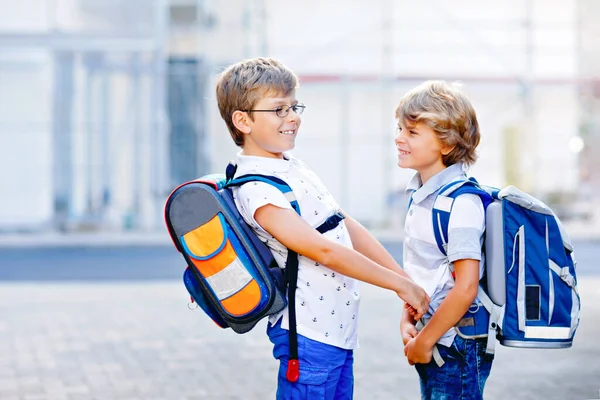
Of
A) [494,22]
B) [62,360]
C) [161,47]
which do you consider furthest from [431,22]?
[62,360]

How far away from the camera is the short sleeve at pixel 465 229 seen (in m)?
2.79

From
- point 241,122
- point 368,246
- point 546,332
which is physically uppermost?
point 241,122

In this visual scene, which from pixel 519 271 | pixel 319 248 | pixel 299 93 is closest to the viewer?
pixel 319 248

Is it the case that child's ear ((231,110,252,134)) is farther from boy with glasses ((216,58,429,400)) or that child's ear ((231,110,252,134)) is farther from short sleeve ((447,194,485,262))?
short sleeve ((447,194,485,262))

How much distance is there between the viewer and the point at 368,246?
10.1 ft

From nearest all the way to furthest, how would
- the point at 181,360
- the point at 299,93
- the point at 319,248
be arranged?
the point at 319,248, the point at 181,360, the point at 299,93

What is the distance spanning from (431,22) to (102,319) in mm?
12571

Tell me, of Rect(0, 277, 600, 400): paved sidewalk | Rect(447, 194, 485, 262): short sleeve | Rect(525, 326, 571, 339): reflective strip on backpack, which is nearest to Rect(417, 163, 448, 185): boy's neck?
Rect(447, 194, 485, 262): short sleeve

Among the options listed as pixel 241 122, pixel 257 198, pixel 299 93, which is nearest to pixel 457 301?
pixel 257 198

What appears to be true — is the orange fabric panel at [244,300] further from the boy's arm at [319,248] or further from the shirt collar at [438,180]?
the shirt collar at [438,180]

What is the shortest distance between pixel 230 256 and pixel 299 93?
1712 cm

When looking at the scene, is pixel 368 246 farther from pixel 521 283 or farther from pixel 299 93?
pixel 299 93

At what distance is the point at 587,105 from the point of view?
1936cm

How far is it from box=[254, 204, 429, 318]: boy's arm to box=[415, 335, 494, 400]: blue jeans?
199 millimetres
